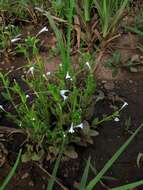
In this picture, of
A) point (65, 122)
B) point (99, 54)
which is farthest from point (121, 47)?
point (65, 122)

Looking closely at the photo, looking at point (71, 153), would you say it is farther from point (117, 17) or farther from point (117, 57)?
point (117, 17)

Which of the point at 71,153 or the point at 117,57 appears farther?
the point at 117,57

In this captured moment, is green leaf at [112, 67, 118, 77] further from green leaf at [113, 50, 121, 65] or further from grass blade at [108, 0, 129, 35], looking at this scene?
grass blade at [108, 0, 129, 35]

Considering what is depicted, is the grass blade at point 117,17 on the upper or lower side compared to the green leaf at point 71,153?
upper

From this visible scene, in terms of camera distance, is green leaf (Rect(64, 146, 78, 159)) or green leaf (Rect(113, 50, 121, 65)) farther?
green leaf (Rect(113, 50, 121, 65))

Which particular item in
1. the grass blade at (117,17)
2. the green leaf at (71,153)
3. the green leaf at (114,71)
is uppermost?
the grass blade at (117,17)

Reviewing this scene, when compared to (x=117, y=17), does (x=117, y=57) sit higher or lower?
lower

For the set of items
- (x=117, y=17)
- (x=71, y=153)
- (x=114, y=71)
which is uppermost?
(x=117, y=17)

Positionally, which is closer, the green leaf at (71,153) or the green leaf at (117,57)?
the green leaf at (71,153)

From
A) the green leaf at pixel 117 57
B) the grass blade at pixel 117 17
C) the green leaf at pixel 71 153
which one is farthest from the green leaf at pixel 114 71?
the green leaf at pixel 71 153

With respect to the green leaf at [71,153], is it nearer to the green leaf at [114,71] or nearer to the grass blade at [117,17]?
the green leaf at [114,71]

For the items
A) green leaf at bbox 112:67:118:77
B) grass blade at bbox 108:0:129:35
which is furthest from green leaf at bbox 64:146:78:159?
grass blade at bbox 108:0:129:35

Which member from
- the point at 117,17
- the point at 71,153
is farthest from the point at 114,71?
the point at 71,153
